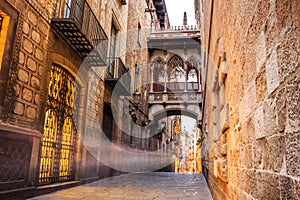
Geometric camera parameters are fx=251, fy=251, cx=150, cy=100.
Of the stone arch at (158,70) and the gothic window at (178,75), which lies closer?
the gothic window at (178,75)

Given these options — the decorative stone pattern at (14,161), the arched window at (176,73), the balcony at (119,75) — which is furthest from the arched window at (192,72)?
the decorative stone pattern at (14,161)

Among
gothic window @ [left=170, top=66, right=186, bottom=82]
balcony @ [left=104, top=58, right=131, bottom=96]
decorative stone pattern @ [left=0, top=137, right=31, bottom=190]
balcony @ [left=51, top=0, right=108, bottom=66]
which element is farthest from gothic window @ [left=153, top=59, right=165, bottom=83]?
decorative stone pattern @ [left=0, top=137, right=31, bottom=190]

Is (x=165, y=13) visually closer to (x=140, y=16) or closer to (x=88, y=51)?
(x=140, y=16)

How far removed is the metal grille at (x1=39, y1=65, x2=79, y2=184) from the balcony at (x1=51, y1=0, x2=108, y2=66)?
2.78 feet

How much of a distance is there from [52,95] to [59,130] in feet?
3.23

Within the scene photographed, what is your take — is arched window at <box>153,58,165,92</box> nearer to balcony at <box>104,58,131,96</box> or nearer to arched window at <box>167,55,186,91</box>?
arched window at <box>167,55,186,91</box>

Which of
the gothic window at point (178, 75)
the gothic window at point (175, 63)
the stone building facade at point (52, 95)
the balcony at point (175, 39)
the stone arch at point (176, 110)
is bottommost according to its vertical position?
the stone building facade at point (52, 95)

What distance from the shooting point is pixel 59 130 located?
653 cm

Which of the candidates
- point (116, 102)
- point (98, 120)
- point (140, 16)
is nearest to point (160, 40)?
point (140, 16)

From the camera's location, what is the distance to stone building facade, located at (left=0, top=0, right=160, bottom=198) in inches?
173

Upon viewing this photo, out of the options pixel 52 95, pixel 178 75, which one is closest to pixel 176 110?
pixel 178 75

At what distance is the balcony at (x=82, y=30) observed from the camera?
5.90 m

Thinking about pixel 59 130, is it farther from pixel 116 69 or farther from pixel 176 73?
Result: pixel 176 73

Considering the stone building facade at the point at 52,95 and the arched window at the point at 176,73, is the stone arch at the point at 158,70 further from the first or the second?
the stone building facade at the point at 52,95
